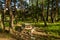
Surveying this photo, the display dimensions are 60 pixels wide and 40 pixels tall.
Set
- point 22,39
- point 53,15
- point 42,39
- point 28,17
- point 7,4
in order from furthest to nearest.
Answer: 1. point 28,17
2. point 53,15
3. point 7,4
4. point 42,39
5. point 22,39

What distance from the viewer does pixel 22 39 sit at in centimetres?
1519

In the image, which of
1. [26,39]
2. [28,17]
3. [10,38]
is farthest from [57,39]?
[28,17]

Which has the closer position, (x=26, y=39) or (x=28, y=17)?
(x=26, y=39)

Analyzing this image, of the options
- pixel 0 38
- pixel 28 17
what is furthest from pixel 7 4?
pixel 28 17

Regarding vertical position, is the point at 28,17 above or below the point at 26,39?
below

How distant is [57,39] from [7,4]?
6335 mm

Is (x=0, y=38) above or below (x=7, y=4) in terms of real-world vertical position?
below

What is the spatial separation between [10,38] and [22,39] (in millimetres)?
1220

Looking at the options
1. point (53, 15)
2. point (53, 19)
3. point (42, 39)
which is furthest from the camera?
point (53, 15)

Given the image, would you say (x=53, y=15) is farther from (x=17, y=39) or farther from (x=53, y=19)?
(x=17, y=39)

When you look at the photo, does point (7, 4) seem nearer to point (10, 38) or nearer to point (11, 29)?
point (11, 29)

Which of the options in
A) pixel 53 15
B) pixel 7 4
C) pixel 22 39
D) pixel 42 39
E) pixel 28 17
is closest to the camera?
pixel 22 39

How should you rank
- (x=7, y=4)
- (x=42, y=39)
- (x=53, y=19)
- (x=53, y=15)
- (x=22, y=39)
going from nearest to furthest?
(x=22, y=39) < (x=42, y=39) < (x=7, y=4) < (x=53, y=19) < (x=53, y=15)

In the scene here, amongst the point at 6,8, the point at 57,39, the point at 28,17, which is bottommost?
the point at 28,17
